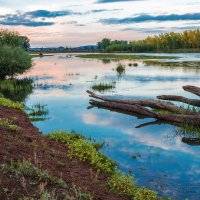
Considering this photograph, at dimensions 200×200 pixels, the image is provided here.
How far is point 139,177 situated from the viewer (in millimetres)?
14125

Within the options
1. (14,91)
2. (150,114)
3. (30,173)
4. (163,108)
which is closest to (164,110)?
(163,108)

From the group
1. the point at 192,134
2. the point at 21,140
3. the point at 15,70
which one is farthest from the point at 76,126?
the point at 15,70

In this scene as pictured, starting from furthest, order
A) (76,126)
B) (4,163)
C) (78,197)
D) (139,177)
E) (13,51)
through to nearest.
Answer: (13,51) → (76,126) → (139,177) → (4,163) → (78,197)

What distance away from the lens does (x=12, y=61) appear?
4769cm

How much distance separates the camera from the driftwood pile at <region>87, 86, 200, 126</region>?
2307 cm

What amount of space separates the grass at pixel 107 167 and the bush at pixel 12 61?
1215 inches

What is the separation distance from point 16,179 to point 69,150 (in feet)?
18.9

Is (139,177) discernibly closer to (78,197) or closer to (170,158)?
(170,158)

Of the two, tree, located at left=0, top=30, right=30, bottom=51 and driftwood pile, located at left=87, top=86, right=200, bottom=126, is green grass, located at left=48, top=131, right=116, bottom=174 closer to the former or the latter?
driftwood pile, located at left=87, top=86, right=200, bottom=126

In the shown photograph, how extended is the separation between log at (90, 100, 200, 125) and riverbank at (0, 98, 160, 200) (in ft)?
27.8

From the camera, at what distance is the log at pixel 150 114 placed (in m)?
22.4

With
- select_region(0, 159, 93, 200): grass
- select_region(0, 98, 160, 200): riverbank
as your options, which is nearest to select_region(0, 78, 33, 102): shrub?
select_region(0, 98, 160, 200): riverbank

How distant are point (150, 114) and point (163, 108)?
5.23 feet

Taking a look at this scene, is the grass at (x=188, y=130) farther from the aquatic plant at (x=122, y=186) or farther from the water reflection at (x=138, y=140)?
the aquatic plant at (x=122, y=186)
